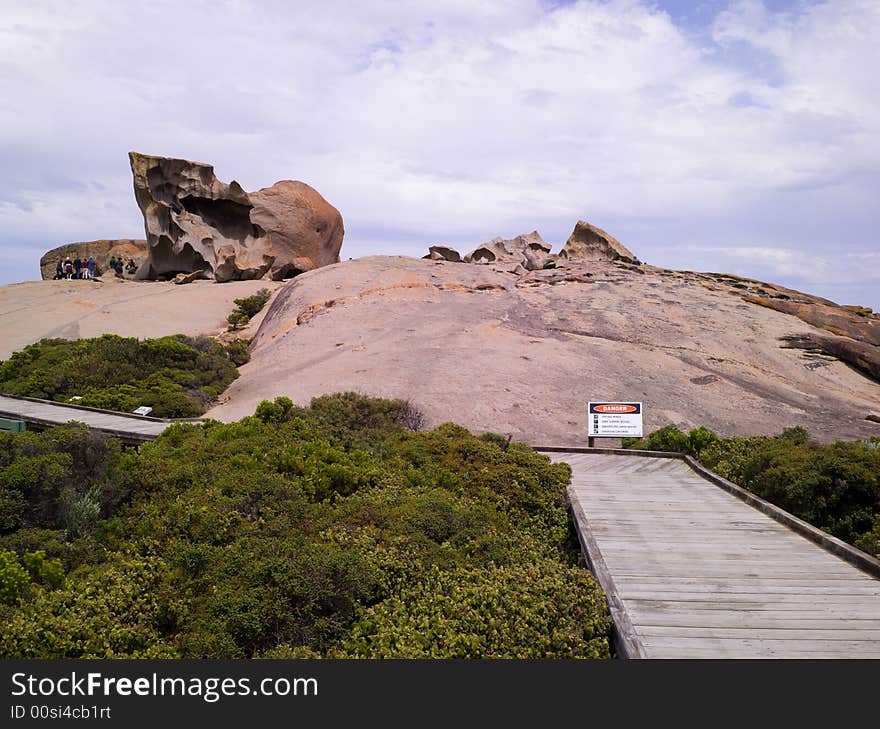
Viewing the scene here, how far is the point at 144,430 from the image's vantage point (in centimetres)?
1246

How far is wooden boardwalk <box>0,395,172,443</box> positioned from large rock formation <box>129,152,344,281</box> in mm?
22055

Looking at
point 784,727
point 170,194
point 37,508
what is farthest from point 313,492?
point 170,194

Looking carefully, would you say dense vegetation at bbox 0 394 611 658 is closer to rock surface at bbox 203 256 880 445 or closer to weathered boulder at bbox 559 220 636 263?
rock surface at bbox 203 256 880 445

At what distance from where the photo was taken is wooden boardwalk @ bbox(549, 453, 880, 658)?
4461 millimetres

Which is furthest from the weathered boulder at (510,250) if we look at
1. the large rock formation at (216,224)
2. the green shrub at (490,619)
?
the green shrub at (490,619)

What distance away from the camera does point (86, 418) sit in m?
13.4

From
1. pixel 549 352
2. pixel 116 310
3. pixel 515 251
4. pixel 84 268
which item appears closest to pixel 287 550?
pixel 549 352

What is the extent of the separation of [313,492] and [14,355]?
14.4 meters

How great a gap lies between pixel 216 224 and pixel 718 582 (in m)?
36.6

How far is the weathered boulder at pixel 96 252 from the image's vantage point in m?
49.3

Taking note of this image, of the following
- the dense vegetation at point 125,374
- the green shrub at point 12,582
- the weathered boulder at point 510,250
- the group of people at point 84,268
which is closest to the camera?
the green shrub at point 12,582

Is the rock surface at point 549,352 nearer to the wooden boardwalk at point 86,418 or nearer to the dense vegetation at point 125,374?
the dense vegetation at point 125,374

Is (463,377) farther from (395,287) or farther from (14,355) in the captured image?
(14,355)

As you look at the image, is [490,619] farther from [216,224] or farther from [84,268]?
[84,268]
